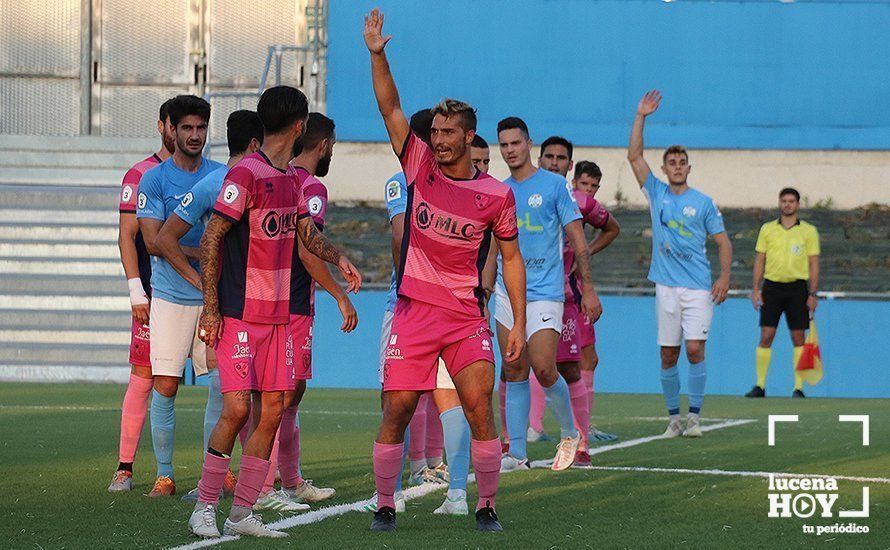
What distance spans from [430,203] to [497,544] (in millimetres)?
1481

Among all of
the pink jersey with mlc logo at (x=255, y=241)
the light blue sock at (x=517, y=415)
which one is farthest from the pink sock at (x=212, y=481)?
the light blue sock at (x=517, y=415)

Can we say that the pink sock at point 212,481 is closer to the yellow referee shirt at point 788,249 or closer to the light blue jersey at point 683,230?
the light blue jersey at point 683,230

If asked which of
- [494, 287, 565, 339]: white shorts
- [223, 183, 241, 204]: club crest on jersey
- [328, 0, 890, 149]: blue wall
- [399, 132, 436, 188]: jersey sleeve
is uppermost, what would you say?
[328, 0, 890, 149]: blue wall

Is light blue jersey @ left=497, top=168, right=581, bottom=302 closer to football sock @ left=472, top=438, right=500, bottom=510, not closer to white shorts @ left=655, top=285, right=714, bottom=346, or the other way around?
football sock @ left=472, top=438, right=500, bottom=510

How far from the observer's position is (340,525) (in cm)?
670

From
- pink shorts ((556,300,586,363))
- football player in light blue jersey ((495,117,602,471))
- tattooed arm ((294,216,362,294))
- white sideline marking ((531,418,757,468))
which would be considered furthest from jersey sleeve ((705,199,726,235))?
tattooed arm ((294,216,362,294))

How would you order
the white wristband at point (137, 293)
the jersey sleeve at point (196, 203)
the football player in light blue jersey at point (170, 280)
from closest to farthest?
1. the jersey sleeve at point (196, 203)
2. the football player in light blue jersey at point (170, 280)
3. the white wristband at point (137, 293)

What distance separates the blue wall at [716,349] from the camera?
19062mm

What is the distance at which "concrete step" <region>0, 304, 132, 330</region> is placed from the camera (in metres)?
19.5

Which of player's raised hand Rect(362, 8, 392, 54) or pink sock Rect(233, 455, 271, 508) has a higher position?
player's raised hand Rect(362, 8, 392, 54)

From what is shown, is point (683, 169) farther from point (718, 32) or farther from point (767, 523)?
point (718, 32)

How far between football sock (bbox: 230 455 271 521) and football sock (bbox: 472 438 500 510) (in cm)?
95

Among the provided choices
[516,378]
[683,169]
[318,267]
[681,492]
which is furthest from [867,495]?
[683,169]

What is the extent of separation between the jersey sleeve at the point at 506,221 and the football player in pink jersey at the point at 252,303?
66 cm
